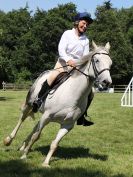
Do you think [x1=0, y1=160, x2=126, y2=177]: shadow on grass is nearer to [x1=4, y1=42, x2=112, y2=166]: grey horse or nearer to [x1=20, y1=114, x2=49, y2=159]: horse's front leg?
[x1=4, y1=42, x2=112, y2=166]: grey horse

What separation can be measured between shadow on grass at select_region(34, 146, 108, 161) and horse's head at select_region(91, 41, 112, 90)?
2.31 m

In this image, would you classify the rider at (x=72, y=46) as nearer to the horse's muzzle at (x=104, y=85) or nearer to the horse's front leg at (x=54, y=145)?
the horse's front leg at (x=54, y=145)

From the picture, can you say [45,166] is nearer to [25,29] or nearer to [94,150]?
[94,150]

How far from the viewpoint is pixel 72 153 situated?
10883 mm

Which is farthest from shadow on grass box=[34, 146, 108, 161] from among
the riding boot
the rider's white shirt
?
the rider's white shirt

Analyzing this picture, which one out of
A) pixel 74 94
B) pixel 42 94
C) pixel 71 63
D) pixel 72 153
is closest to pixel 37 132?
pixel 42 94

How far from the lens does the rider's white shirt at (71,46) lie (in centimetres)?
959

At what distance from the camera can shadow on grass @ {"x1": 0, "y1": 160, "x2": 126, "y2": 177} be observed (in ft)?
27.5

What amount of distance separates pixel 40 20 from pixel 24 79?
13.9 m

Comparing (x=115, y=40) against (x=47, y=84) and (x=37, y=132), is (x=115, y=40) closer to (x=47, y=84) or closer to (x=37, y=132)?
(x=47, y=84)

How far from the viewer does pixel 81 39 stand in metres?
9.77

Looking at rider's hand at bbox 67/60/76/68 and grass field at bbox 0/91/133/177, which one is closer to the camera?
grass field at bbox 0/91/133/177

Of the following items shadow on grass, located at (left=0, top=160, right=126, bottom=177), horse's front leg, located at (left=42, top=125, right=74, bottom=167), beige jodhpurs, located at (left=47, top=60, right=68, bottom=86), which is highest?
beige jodhpurs, located at (left=47, top=60, right=68, bottom=86)

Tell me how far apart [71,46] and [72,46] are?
0.02m
